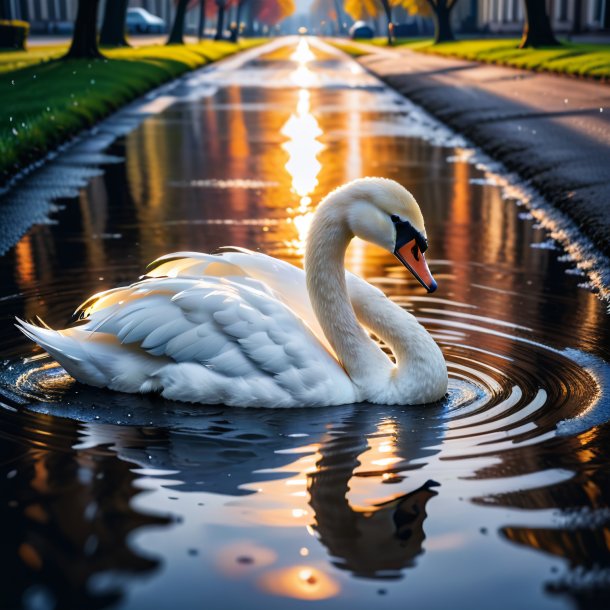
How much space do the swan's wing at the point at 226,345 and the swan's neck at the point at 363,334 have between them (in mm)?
142

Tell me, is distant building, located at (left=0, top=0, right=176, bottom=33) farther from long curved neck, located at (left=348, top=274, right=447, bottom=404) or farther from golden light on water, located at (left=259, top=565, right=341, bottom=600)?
golden light on water, located at (left=259, top=565, right=341, bottom=600)

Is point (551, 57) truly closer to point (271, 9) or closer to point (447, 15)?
point (447, 15)

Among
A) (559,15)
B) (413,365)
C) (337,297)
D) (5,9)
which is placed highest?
(5,9)

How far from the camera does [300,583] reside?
11.3 feet

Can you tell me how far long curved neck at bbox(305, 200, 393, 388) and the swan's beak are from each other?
1.09ft

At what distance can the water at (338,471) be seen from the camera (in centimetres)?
346

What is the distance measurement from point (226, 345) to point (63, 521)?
1.32m

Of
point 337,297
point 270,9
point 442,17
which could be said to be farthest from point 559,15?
point 270,9

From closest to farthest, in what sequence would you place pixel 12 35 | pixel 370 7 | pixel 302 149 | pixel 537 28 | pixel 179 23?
pixel 302 149 < pixel 537 28 < pixel 12 35 < pixel 179 23 < pixel 370 7

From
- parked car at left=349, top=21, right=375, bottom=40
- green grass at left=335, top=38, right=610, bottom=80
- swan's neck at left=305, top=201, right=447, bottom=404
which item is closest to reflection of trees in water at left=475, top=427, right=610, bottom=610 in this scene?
swan's neck at left=305, top=201, right=447, bottom=404

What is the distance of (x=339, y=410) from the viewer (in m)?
5.12

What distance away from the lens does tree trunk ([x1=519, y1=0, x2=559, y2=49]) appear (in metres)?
41.2

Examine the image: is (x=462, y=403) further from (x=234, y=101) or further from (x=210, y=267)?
(x=234, y=101)

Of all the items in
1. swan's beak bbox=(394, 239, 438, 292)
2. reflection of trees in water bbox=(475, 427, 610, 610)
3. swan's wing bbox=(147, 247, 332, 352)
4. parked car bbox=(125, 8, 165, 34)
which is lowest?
parked car bbox=(125, 8, 165, 34)
